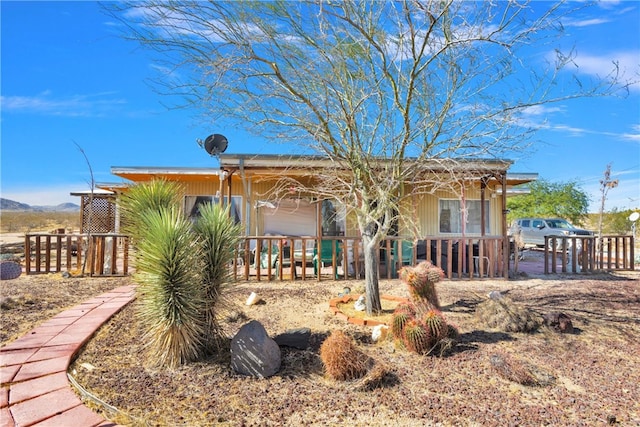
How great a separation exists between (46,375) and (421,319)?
136 inches

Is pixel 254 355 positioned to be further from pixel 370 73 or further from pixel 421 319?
pixel 370 73

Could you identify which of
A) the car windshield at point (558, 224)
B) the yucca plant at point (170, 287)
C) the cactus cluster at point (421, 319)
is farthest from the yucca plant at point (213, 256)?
the car windshield at point (558, 224)

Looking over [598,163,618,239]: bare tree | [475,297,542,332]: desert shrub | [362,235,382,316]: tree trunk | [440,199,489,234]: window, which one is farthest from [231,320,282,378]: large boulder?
[598,163,618,239]: bare tree

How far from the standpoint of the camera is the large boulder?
3.12 m

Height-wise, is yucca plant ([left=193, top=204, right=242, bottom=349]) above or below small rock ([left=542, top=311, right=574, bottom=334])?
above

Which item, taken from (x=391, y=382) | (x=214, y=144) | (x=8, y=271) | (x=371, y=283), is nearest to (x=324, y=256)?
(x=371, y=283)

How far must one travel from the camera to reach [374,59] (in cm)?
483

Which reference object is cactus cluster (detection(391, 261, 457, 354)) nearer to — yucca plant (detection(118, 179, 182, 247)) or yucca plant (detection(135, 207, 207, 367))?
yucca plant (detection(135, 207, 207, 367))

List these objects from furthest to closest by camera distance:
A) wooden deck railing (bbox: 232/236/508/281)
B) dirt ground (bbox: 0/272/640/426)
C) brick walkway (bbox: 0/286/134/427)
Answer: wooden deck railing (bbox: 232/236/508/281) < dirt ground (bbox: 0/272/640/426) < brick walkway (bbox: 0/286/134/427)

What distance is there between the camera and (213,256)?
3.45m

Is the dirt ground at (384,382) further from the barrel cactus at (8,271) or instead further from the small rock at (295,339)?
the barrel cactus at (8,271)

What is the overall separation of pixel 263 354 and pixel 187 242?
119 centimetres

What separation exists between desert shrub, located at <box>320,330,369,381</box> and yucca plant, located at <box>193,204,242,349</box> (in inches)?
46.2

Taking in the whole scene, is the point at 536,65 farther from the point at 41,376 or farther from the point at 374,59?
the point at 41,376
